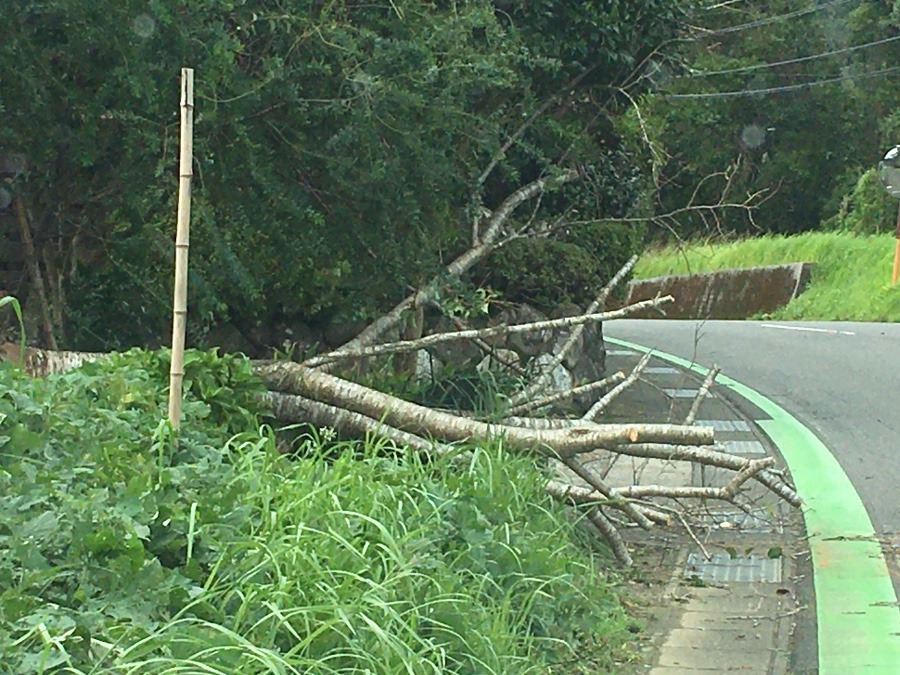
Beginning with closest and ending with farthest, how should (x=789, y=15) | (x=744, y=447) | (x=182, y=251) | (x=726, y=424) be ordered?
(x=182, y=251) < (x=744, y=447) < (x=726, y=424) < (x=789, y=15)

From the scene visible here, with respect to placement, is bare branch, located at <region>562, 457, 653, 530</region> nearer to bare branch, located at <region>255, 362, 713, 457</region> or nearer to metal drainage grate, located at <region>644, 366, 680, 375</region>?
bare branch, located at <region>255, 362, 713, 457</region>

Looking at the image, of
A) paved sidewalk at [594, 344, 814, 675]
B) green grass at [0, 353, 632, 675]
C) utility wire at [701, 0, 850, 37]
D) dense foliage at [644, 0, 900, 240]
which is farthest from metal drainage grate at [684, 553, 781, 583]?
utility wire at [701, 0, 850, 37]

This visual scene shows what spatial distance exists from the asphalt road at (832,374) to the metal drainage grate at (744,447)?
0.48 m

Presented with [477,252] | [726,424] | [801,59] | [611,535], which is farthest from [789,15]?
[611,535]

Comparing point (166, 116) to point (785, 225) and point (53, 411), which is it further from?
point (785, 225)

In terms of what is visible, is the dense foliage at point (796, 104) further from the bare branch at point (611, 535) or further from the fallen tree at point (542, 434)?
the bare branch at point (611, 535)

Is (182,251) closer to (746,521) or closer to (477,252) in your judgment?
(746,521)

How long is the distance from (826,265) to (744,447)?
2117 cm

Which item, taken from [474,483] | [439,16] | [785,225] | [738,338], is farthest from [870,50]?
[474,483]

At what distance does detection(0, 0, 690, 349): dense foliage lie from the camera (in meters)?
6.36

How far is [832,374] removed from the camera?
13.4 meters

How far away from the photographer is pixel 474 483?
5.24 metres

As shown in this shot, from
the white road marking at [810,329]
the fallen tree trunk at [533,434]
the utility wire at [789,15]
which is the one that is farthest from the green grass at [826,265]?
the fallen tree trunk at [533,434]

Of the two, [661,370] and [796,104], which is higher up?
[796,104]
